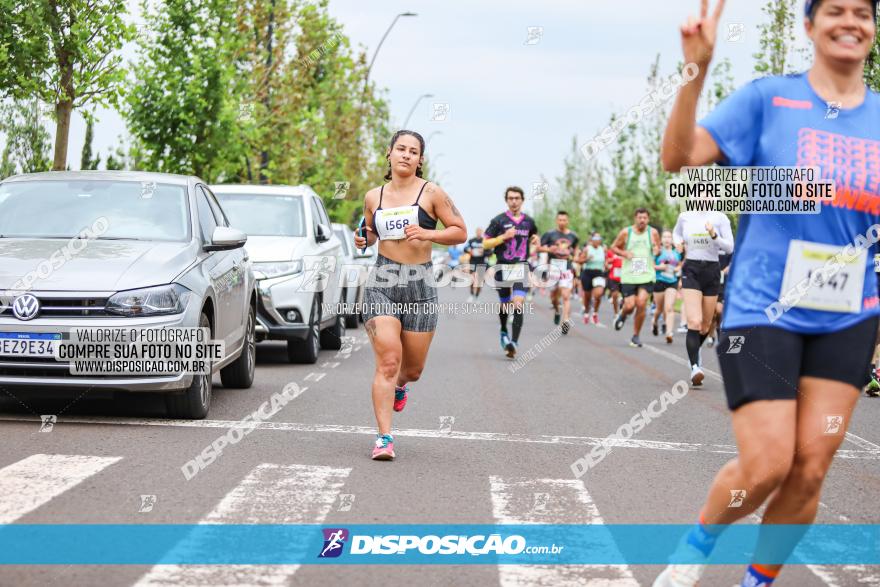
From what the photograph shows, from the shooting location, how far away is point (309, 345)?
574 inches

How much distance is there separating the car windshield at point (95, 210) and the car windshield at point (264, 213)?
4459 mm

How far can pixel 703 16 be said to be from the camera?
12.9 ft

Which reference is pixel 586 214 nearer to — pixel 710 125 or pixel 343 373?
pixel 343 373

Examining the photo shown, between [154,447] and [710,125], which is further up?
[710,125]

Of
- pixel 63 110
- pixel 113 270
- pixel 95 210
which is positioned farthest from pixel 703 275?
pixel 63 110

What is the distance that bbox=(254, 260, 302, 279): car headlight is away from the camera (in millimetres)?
13984

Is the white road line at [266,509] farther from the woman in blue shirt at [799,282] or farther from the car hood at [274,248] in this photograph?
the car hood at [274,248]

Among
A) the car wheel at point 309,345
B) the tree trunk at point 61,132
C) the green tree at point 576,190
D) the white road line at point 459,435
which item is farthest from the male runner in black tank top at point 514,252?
the green tree at point 576,190

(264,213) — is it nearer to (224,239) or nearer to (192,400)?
(224,239)

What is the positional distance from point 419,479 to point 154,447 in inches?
71.8

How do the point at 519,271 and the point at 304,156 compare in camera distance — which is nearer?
the point at 519,271

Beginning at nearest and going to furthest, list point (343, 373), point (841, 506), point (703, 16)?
point (703, 16) < point (841, 506) < point (343, 373)

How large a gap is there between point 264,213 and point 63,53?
4764mm

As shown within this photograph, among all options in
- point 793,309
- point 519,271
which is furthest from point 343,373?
point 793,309
